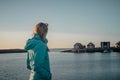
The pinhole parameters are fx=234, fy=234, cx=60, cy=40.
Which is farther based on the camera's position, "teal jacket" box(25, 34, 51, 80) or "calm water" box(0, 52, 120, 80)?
"calm water" box(0, 52, 120, 80)

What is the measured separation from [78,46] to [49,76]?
193 metres

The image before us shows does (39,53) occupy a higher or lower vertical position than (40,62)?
higher

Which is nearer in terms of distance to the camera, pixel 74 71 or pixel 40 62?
pixel 40 62

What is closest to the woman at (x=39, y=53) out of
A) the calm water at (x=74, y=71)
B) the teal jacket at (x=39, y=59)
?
the teal jacket at (x=39, y=59)

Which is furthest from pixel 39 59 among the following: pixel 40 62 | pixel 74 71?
pixel 74 71

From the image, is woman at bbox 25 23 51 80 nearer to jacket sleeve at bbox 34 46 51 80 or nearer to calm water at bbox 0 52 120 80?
jacket sleeve at bbox 34 46 51 80

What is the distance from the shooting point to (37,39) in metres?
3.48

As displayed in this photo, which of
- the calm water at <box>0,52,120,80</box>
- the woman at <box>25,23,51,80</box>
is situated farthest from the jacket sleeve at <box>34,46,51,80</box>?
the calm water at <box>0,52,120,80</box>

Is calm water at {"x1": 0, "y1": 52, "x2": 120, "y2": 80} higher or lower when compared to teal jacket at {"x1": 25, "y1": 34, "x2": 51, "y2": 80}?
lower

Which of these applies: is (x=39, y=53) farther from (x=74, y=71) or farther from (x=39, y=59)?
(x=74, y=71)

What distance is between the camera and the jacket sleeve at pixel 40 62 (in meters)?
3.35

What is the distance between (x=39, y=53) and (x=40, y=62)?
130 mm

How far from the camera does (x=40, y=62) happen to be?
3342 millimetres

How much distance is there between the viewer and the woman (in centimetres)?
336
